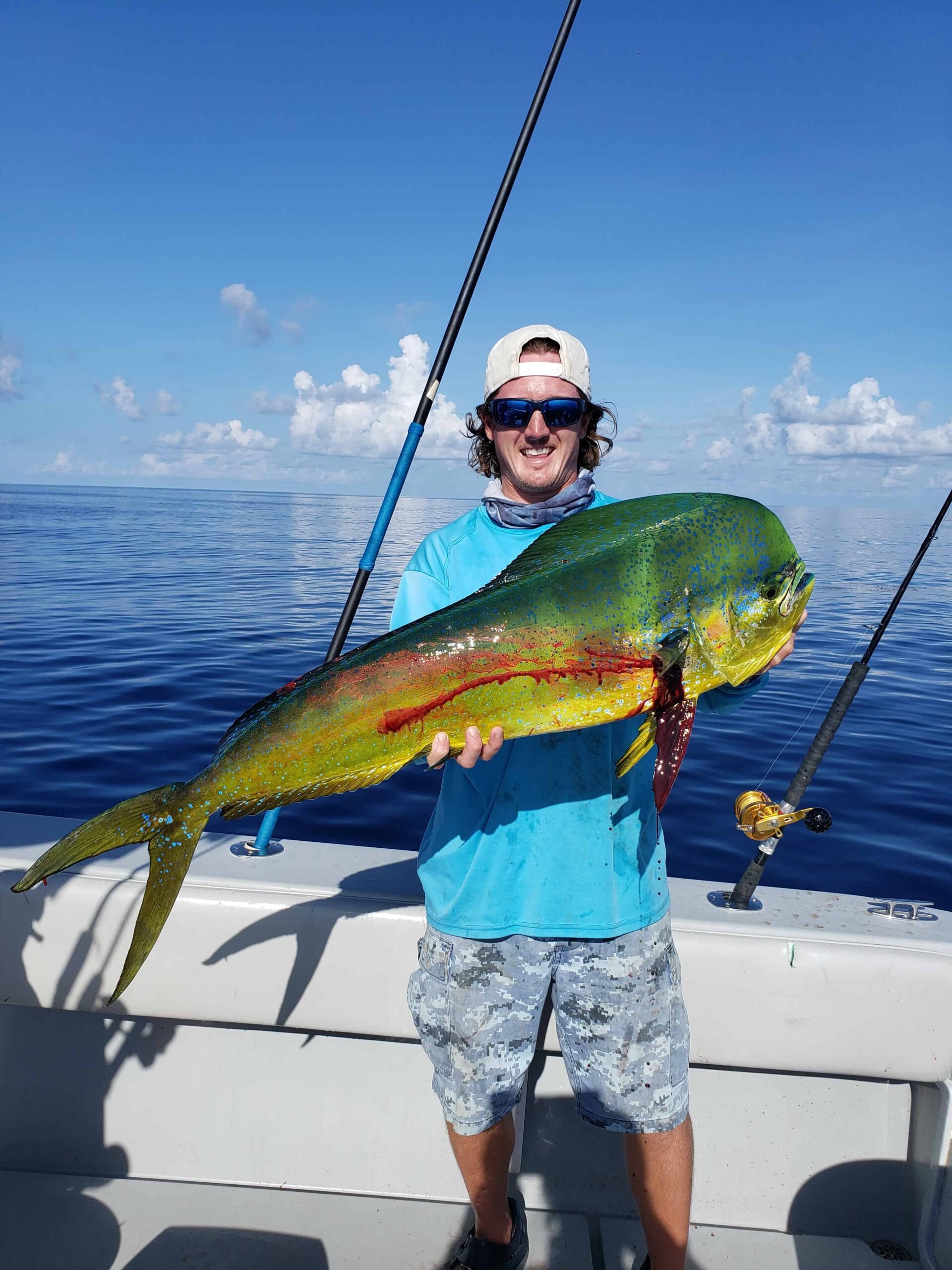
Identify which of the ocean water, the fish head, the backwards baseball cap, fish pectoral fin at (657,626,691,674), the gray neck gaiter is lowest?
the ocean water

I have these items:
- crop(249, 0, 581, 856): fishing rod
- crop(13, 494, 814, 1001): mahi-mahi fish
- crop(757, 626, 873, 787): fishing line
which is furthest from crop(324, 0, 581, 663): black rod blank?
crop(757, 626, 873, 787): fishing line

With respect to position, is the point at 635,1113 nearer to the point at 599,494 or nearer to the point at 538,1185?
the point at 538,1185

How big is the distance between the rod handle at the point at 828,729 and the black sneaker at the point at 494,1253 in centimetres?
174

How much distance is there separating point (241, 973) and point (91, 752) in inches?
202

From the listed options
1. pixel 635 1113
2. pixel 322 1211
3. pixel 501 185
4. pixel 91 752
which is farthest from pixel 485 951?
pixel 91 752

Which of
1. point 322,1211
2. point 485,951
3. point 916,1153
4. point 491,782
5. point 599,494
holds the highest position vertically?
point 599,494

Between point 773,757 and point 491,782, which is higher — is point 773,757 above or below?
below

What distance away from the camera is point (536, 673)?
1.91 metres

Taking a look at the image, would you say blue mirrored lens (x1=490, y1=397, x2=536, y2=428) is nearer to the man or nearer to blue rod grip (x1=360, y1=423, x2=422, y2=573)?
the man

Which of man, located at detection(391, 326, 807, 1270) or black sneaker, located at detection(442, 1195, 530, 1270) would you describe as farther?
black sneaker, located at detection(442, 1195, 530, 1270)

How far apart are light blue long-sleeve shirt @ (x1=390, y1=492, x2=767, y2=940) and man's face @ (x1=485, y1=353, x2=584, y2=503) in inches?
14.0

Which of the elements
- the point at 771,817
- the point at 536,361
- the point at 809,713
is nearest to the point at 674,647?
the point at 536,361

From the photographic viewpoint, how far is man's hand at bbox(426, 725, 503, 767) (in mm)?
1914

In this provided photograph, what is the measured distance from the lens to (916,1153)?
111 inches
